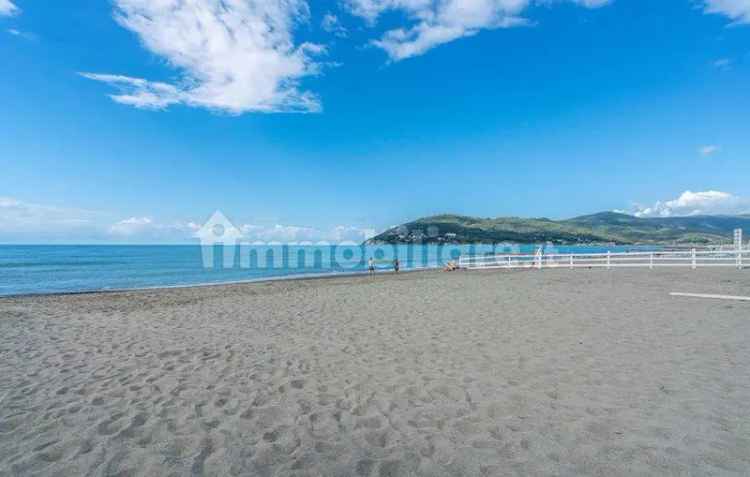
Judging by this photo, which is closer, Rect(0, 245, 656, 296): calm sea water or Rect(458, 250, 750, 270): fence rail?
Rect(458, 250, 750, 270): fence rail

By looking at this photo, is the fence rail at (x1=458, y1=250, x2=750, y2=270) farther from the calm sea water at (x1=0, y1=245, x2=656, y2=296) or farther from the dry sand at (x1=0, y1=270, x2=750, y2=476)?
the dry sand at (x1=0, y1=270, x2=750, y2=476)

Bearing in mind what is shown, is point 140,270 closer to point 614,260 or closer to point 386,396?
point 614,260

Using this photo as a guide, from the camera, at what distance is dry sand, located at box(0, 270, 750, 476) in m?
3.19

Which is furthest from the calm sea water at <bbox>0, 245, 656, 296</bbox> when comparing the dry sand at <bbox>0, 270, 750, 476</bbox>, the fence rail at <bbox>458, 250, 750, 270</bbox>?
the dry sand at <bbox>0, 270, 750, 476</bbox>

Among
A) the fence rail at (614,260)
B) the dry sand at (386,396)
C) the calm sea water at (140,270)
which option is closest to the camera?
the dry sand at (386,396)

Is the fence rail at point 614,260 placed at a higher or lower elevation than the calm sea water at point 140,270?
higher

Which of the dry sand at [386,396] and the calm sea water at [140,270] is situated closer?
the dry sand at [386,396]

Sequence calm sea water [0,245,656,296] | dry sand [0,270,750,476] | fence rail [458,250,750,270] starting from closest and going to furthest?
1. dry sand [0,270,750,476]
2. fence rail [458,250,750,270]
3. calm sea water [0,245,656,296]

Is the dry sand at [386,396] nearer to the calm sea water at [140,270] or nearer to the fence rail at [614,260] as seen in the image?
the fence rail at [614,260]

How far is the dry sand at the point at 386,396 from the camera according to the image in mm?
3187

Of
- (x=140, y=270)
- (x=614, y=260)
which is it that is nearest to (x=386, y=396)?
(x=614, y=260)

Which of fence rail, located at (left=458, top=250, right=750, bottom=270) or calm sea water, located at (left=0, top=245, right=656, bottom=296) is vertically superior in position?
fence rail, located at (left=458, top=250, right=750, bottom=270)

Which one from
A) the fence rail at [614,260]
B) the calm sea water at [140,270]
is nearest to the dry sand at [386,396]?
the fence rail at [614,260]

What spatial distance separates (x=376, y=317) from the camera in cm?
961
